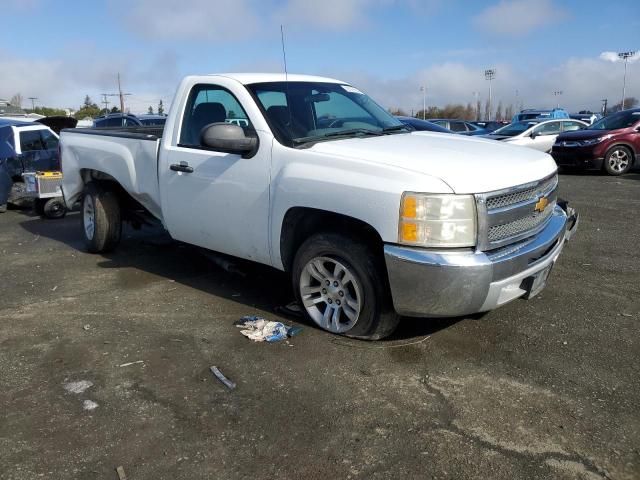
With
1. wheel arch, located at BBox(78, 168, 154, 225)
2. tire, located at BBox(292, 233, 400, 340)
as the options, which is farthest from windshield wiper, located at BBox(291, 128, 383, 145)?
wheel arch, located at BBox(78, 168, 154, 225)

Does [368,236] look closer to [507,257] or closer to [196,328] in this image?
[507,257]

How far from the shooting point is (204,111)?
4957 mm

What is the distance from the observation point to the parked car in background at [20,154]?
1013cm

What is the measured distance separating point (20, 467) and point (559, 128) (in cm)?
1635

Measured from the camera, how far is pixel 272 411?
10.5 feet

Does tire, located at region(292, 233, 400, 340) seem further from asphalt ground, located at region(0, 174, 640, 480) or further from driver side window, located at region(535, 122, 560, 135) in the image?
driver side window, located at region(535, 122, 560, 135)

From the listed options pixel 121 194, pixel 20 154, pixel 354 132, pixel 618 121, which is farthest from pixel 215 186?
pixel 618 121

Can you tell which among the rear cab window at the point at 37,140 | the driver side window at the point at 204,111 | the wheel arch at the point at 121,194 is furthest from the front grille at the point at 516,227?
the rear cab window at the point at 37,140

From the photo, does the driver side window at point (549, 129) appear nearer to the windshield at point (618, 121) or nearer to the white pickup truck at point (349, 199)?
the windshield at point (618, 121)

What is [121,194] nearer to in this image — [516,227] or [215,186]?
[215,186]

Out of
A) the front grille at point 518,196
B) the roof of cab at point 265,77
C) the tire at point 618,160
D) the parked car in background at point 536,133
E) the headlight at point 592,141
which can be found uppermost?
the roof of cab at point 265,77

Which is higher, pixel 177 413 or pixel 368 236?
pixel 368 236

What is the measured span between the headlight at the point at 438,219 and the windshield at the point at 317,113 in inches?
45.2

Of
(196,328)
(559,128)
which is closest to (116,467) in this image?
(196,328)
